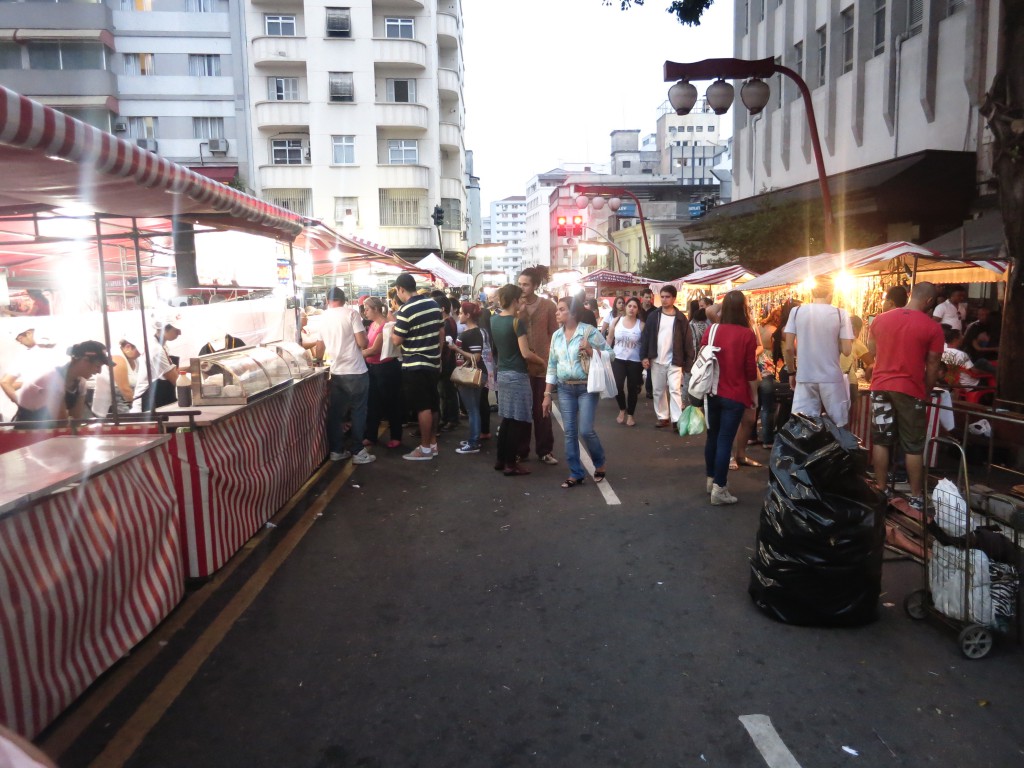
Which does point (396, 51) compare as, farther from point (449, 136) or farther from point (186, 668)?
point (186, 668)

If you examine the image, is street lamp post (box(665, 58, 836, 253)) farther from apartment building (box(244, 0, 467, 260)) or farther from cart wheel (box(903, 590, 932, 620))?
apartment building (box(244, 0, 467, 260))

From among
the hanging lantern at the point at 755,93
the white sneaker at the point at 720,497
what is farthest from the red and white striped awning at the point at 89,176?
the hanging lantern at the point at 755,93

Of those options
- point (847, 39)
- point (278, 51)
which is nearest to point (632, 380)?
point (847, 39)

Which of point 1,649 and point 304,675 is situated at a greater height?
point 1,649

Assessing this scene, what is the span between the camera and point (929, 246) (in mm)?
14445

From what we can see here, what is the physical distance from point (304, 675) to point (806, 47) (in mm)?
24122

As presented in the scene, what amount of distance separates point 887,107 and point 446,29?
3354 centimetres

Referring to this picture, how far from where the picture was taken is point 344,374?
8.82 metres

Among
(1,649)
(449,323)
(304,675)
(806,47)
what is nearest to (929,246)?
(449,323)

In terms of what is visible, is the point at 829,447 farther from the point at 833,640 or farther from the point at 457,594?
the point at 457,594

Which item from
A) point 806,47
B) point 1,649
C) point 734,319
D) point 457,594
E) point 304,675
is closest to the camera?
point 1,649

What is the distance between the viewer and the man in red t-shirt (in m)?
6.21

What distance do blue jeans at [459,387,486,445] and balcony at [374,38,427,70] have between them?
111 feet

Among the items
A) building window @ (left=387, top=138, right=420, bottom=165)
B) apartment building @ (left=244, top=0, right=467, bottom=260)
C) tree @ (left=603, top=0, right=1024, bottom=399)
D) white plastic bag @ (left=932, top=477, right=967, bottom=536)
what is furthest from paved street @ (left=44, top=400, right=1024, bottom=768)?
building window @ (left=387, top=138, right=420, bottom=165)
